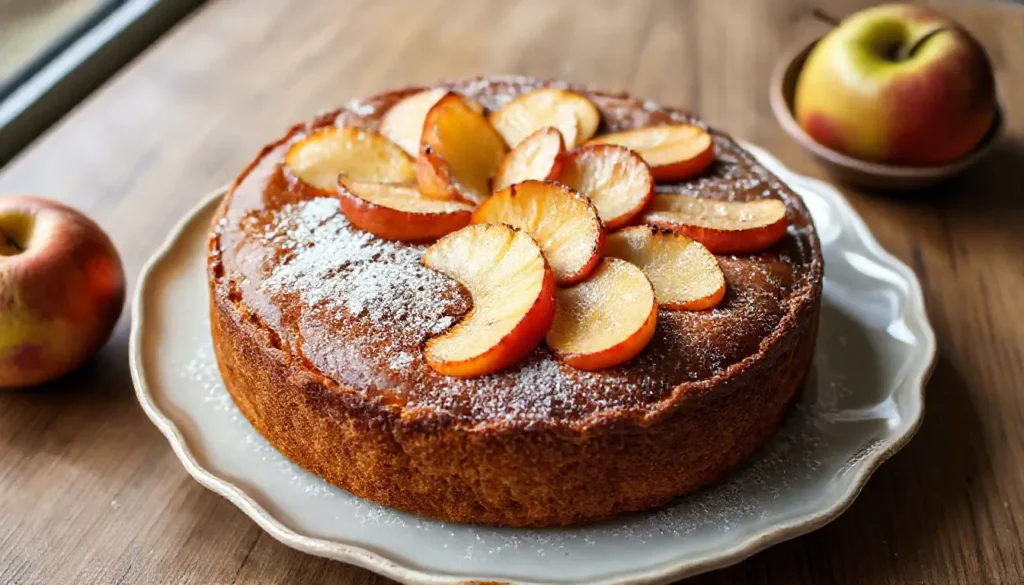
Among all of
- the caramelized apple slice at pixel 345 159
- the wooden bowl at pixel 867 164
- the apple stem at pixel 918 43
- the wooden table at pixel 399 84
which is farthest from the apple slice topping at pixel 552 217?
the apple stem at pixel 918 43

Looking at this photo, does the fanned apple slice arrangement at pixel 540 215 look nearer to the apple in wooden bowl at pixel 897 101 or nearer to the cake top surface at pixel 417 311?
the cake top surface at pixel 417 311

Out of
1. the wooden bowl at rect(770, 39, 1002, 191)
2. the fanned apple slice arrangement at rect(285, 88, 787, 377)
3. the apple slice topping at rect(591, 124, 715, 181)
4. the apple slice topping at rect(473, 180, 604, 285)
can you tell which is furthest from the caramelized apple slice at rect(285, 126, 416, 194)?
the wooden bowl at rect(770, 39, 1002, 191)

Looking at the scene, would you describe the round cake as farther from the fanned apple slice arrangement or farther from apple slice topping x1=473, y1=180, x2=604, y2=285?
apple slice topping x1=473, y1=180, x2=604, y2=285

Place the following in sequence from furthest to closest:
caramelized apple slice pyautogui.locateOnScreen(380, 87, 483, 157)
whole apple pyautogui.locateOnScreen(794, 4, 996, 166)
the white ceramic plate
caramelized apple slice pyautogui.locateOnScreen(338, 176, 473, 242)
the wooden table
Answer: whole apple pyautogui.locateOnScreen(794, 4, 996, 166) → caramelized apple slice pyautogui.locateOnScreen(380, 87, 483, 157) → caramelized apple slice pyautogui.locateOnScreen(338, 176, 473, 242) → the wooden table → the white ceramic plate

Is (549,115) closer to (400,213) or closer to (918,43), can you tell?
(400,213)

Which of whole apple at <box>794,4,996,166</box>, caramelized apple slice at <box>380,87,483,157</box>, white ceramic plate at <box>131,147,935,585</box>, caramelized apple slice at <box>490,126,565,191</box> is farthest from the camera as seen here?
whole apple at <box>794,4,996,166</box>

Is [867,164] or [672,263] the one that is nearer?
[672,263]

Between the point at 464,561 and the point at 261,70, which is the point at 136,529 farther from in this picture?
the point at 261,70

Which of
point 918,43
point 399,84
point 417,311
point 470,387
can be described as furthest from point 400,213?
point 918,43
